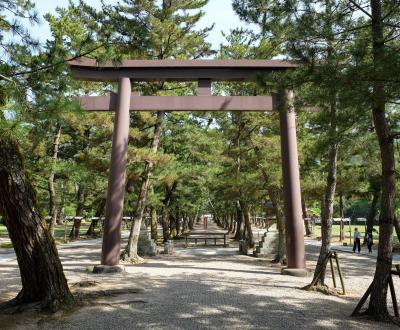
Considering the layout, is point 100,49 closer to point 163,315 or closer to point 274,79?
Answer: point 274,79

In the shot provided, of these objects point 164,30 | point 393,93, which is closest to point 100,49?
point 393,93

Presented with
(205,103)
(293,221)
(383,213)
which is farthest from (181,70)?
(383,213)

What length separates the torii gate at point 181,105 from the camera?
35.0 feet

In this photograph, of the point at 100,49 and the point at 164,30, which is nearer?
the point at 100,49

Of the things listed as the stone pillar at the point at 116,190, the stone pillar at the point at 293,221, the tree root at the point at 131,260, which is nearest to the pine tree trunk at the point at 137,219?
the tree root at the point at 131,260

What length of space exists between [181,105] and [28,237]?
6.29 m

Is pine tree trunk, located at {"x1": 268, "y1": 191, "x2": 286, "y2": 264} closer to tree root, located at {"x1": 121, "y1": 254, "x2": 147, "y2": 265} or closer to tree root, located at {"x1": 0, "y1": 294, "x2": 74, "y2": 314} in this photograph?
tree root, located at {"x1": 121, "y1": 254, "x2": 147, "y2": 265}

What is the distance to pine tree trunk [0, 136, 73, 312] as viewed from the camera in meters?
5.84

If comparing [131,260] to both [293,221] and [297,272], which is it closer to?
[297,272]

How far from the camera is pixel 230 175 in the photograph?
16.6 meters

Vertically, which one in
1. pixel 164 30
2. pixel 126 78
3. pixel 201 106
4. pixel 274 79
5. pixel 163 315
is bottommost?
pixel 163 315

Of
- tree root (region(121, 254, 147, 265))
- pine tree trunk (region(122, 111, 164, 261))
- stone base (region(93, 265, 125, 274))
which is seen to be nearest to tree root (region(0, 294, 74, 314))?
stone base (region(93, 265, 125, 274))

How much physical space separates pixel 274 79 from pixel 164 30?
8.21 m

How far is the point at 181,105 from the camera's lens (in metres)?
11.2
